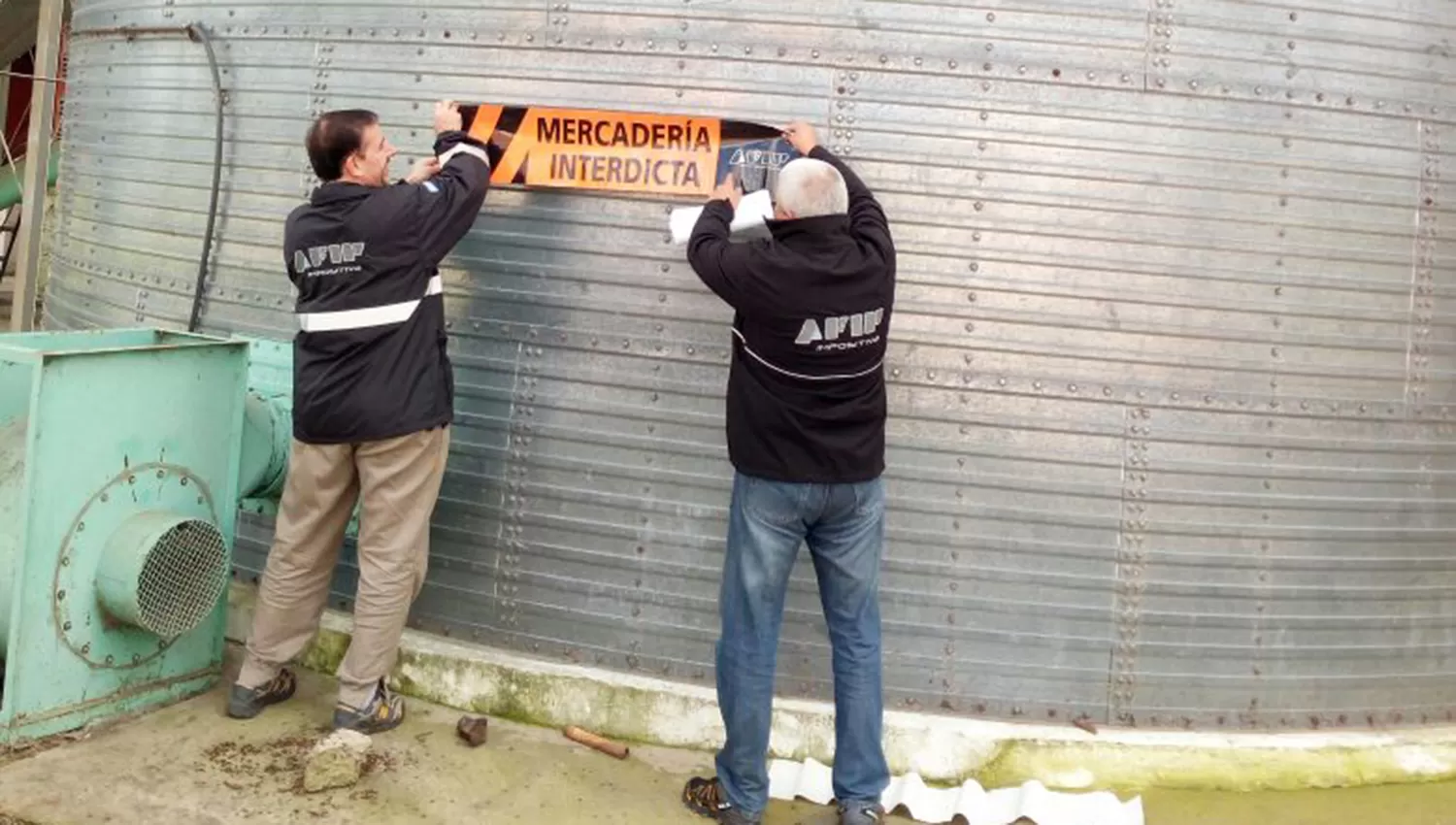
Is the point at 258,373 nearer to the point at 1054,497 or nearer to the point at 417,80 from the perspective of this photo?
the point at 417,80

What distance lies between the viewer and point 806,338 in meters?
3.86

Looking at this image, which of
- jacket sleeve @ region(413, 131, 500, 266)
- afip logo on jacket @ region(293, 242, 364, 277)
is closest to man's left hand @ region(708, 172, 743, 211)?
jacket sleeve @ region(413, 131, 500, 266)

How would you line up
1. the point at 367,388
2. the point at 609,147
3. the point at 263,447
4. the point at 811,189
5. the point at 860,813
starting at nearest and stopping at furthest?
the point at 811,189
the point at 860,813
the point at 367,388
the point at 609,147
the point at 263,447

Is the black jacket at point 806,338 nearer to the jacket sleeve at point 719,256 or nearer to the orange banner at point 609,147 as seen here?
the jacket sleeve at point 719,256

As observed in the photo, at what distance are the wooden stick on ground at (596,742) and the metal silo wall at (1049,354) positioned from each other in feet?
1.02

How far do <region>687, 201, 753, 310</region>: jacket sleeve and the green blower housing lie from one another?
2.02 meters

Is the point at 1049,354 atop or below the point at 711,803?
atop

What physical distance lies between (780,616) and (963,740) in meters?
0.95

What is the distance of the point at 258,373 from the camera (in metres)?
5.29

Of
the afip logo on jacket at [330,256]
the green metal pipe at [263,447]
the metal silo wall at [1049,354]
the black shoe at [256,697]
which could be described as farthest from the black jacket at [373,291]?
the black shoe at [256,697]

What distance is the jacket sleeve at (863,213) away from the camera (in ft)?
13.1

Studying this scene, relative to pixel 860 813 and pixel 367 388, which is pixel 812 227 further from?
pixel 860 813

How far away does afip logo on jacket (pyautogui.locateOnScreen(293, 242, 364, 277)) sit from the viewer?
4.30m

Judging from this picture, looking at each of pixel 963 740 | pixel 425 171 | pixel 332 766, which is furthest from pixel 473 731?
pixel 425 171
